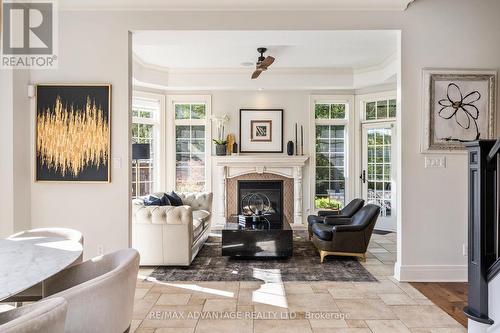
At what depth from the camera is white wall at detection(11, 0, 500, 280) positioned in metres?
3.70

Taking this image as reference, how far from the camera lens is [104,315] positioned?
154cm

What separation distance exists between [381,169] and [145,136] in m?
4.56

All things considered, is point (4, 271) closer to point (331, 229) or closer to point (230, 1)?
point (230, 1)

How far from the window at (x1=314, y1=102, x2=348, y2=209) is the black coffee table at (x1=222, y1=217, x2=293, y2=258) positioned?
2.62 metres

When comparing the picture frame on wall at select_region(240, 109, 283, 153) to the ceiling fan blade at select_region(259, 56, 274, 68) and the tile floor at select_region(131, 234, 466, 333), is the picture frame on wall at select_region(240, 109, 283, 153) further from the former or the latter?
the tile floor at select_region(131, 234, 466, 333)

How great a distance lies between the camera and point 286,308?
2979 millimetres

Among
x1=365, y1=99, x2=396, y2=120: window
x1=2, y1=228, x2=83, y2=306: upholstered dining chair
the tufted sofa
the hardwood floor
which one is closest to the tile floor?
the hardwood floor

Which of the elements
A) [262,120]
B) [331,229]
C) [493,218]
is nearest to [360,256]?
[331,229]

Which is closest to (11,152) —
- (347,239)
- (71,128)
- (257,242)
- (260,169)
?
(71,128)

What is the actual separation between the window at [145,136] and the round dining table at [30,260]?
14.3ft

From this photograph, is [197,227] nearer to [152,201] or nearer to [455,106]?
[152,201]

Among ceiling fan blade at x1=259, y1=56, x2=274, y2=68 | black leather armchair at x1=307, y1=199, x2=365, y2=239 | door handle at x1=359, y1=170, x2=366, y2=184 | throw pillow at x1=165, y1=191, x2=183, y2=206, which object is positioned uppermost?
ceiling fan blade at x1=259, y1=56, x2=274, y2=68

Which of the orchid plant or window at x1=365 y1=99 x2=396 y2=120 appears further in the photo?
the orchid plant

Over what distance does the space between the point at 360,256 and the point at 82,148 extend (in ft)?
11.8
